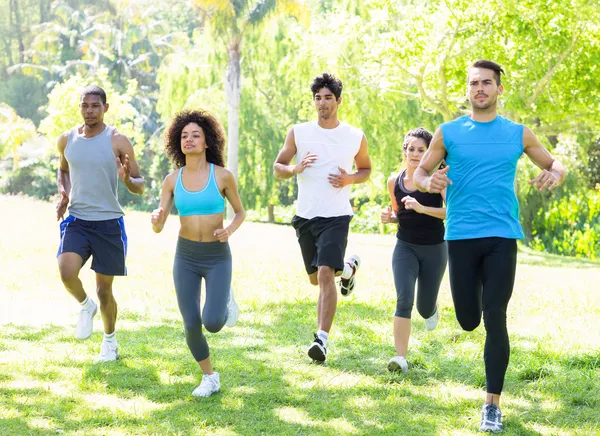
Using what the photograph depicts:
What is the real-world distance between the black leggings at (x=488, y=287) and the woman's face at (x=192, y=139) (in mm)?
2020

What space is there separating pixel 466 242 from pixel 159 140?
49.8 metres

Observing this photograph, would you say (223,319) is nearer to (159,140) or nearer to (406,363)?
(406,363)

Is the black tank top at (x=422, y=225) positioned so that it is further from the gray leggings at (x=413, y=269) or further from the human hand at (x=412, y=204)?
the human hand at (x=412, y=204)

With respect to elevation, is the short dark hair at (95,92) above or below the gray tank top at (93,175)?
above

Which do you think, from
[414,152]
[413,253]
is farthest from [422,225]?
[414,152]

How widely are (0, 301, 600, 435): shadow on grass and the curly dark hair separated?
174 cm

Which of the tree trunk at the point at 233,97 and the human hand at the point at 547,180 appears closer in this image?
the human hand at the point at 547,180

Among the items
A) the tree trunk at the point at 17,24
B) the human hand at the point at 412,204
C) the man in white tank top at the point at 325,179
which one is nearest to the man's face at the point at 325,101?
the man in white tank top at the point at 325,179

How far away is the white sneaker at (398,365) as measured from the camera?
7.27 metres

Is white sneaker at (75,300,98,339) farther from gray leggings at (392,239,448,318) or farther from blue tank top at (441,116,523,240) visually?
blue tank top at (441,116,523,240)

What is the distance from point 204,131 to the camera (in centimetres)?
688

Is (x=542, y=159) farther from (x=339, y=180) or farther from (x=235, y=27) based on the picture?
(x=235, y=27)

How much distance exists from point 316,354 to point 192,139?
6.93 ft

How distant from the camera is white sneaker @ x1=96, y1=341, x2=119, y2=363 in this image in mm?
7848
